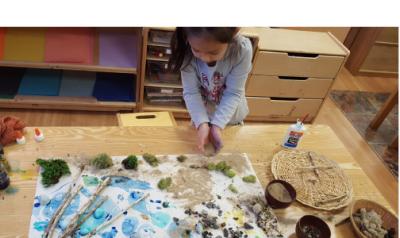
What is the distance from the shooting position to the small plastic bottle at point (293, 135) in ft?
3.30

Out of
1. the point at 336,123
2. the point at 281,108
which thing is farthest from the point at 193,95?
the point at 336,123

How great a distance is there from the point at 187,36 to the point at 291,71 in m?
1.23

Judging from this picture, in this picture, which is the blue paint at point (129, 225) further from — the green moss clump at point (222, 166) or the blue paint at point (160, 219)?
the green moss clump at point (222, 166)

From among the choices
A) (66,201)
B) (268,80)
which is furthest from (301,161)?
(268,80)

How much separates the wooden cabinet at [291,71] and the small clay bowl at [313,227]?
43.9 inches

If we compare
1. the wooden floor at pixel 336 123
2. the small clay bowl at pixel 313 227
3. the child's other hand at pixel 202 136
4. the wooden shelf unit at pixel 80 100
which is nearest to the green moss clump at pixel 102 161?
the child's other hand at pixel 202 136

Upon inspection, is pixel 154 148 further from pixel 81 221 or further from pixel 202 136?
pixel 81 221

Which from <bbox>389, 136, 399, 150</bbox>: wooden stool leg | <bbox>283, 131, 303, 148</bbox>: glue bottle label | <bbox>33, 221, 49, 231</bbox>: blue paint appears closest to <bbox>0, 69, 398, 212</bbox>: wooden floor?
<bbox>389, 136, 399, 150</bbox>: wooden stool leg

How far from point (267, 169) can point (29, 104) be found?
1.43 meters

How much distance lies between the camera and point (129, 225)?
29.5 inches

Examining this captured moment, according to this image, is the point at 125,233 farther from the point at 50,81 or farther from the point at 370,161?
the point at 370,161

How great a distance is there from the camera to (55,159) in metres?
0.85

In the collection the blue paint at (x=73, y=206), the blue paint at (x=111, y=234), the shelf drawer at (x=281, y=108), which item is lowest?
the shelf drawer at (x=281, y=108)

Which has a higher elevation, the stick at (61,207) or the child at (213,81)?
the child at (213,81)
